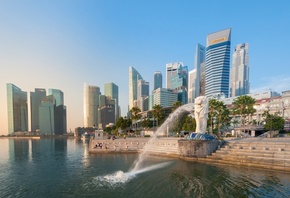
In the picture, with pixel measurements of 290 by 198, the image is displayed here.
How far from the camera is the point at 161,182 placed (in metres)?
20.9

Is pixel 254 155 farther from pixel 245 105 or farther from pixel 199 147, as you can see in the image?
pixel 245 105

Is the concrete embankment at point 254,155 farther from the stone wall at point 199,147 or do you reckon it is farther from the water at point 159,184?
the water at point 159,184

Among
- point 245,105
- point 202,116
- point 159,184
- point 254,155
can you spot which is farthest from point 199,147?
point 245,105

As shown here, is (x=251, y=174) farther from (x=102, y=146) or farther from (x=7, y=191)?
(x=102, y=146)

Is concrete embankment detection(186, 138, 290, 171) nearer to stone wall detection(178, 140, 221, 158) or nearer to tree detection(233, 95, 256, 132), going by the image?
stone wall detection(178, 140, 221, 158)

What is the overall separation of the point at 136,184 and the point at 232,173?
43.4 ft

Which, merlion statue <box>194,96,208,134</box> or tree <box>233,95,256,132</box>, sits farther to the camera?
tree <box>233,95,256,132</box>

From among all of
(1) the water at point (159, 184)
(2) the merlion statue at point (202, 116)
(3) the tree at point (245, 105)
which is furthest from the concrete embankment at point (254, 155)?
(3) the tree at point (245, 105)

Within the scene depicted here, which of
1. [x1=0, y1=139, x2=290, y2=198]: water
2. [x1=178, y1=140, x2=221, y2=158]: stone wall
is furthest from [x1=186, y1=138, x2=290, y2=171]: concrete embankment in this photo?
[x1=0, y1=139, x2=290, y2=198]: water

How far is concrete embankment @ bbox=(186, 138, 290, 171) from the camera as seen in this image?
24.9 meters

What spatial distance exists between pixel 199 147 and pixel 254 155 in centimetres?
886

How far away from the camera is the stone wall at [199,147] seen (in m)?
33.1

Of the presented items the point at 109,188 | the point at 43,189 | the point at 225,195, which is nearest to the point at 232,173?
the point at 225,195

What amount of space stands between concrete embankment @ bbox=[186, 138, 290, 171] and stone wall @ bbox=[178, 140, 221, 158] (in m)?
0.89
